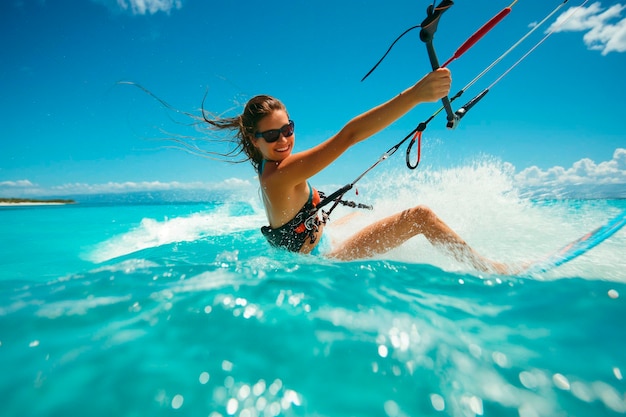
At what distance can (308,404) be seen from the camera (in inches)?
46.1

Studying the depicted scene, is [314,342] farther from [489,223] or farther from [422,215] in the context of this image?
Answer: [489,223]

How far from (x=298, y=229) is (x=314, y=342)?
186 centimetres

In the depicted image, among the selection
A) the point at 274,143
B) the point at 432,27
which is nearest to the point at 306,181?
the point at 274,143

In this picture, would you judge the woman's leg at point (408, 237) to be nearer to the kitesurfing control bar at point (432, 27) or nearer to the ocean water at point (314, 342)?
the ocean water at point (314, 342)

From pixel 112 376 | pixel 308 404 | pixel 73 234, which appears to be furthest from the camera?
pixel 73 234

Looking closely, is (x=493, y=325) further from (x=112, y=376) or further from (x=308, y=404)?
(x=112, y=376)

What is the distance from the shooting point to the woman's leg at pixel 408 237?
115 inches

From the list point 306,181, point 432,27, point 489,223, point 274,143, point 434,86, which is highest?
point 432,27

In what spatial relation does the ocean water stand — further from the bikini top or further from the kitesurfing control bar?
the kitesurfing control bar

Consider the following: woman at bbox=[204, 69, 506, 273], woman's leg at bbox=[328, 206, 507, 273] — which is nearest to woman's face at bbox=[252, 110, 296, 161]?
woman at bbox=[204, 69, 506, 273]

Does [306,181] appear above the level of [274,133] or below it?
below

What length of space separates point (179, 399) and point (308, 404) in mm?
514

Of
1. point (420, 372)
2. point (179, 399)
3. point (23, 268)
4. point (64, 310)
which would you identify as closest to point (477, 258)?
point (420, 372)

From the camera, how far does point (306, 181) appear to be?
3.12m
